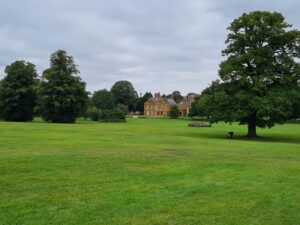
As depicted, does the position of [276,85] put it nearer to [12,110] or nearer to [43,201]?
[43,201]

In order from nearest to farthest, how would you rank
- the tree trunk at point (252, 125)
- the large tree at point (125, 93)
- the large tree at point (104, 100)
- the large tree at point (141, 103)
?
Result: the tree trunk at point (252, 125) < the large tree at point (104, 100) < the large tree at point (125, 93) < the large tree at point (141, 103)

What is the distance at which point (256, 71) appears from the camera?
35469 millimetres

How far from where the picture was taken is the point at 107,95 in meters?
119

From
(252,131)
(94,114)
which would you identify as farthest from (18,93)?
(252,131)

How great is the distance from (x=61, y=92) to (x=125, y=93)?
80718mm

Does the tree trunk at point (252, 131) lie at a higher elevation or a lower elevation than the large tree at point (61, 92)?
lower

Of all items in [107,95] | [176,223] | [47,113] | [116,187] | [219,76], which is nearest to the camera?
[176,223]

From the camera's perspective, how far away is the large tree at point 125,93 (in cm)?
14325

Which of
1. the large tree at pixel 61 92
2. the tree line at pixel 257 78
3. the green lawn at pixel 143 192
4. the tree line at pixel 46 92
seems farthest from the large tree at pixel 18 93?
the green lawn at pixel 143 192

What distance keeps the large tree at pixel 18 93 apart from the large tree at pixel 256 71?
3889cm

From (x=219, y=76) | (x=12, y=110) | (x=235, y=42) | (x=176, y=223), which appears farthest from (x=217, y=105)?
(x=12, y=110)

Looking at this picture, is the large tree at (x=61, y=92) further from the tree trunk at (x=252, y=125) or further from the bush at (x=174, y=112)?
the bush at (x=174, y=112)

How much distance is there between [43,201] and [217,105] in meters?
28.4

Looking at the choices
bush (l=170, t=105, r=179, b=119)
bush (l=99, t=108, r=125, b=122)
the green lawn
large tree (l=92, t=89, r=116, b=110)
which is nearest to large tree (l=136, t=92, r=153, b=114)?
large tree (l=92, t=89, r=116, b=110)
